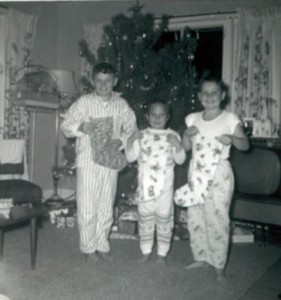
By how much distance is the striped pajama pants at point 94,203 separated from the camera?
276 cm

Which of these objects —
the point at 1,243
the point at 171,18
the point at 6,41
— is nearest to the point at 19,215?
the point at 1,243

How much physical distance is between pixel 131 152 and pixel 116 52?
1406 mm

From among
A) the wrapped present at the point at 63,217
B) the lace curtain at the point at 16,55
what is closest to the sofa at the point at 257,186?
the wrapped present at the point at 63,217

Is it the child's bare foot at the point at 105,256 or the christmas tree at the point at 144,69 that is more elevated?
the christmas tree at the point at 144,69

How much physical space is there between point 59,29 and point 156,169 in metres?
3.63

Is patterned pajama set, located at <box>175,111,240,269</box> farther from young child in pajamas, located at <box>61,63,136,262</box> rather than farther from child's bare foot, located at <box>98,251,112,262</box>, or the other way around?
child's bare foot, located at <box>98,251,112,262</box>

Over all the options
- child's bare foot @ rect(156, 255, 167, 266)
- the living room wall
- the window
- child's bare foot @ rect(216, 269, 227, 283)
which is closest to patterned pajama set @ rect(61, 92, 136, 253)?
child's bare foot @ rect(156, 255, 167, 266)

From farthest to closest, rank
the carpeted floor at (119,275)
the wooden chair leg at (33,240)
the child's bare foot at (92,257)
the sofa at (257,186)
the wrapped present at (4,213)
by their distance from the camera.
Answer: the sofa at (257,186) < the child's bare foot at (92,257) < the wooden chair leg at (33,240) < the wrapped present at (4,213) < the carpeted floor at (119,275)

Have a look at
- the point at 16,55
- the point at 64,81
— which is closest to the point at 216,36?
the point at 64,81

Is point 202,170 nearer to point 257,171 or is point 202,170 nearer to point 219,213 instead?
point 219,213

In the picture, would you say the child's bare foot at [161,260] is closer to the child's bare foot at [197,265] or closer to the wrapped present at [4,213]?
the child's bare foot at [197,265]

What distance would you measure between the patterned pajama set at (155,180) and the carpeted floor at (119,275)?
0.29 m

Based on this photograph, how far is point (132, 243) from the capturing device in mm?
3438

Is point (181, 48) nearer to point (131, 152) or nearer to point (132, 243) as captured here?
point (131, 152)
